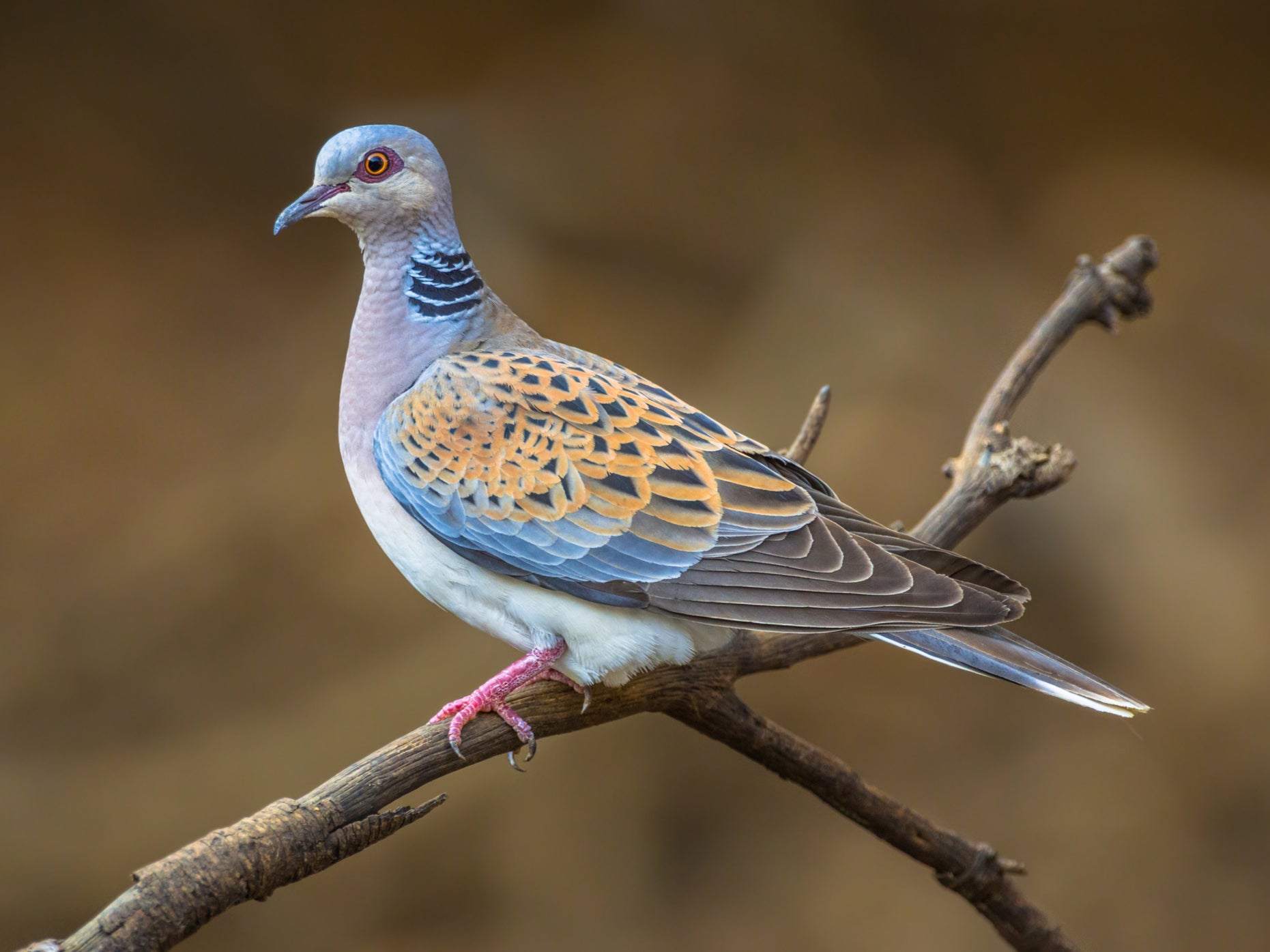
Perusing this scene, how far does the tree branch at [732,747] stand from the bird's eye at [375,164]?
0.94 m

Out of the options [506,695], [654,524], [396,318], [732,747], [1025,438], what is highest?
[396,318]

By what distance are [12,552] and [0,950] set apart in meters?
1.28

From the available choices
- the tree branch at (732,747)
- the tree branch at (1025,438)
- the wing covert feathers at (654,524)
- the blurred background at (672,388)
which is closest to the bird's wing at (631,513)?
the wing covert feathers at (654,524)

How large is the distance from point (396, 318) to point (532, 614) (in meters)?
0.60

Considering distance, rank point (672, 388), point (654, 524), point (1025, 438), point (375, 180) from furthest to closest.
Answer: point (672, 388) < point (1025, 438) < point (375, 180) < point (654, 524)

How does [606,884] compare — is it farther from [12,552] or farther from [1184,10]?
[1184,10]

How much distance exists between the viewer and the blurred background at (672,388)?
13.0ft

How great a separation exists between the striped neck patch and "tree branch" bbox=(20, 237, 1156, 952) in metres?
0.70

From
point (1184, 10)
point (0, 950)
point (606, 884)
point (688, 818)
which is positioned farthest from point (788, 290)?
point (0, 950)

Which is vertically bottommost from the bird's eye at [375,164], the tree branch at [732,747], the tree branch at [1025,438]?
the tree branch at [732,747]

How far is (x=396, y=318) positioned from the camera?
7.11 ft

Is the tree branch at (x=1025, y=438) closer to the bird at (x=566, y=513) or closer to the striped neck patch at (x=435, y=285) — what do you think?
the bird at (x=566, y=513)

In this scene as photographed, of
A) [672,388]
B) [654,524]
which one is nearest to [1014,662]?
[654,524]

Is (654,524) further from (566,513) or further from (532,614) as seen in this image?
(532,614)
